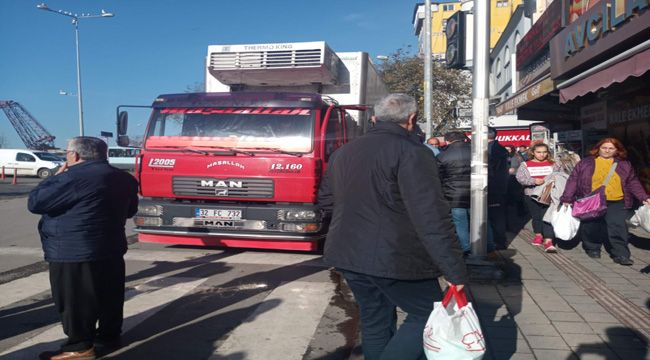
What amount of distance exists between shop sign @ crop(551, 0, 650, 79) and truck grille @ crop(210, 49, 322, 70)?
13.5 ft

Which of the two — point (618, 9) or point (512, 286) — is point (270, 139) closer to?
point (512, 286)

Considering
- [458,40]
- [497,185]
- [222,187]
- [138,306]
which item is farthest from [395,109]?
[497,185]

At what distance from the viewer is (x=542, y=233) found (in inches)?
320

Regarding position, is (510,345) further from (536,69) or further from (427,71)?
(427,71)

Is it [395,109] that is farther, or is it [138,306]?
[138,306]

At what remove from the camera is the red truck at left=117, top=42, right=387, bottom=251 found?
23.4 ft

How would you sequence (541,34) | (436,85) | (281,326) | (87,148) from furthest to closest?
(436,85)
(541,34)
(281,326)
(87,148)

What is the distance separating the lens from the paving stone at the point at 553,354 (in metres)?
3.88

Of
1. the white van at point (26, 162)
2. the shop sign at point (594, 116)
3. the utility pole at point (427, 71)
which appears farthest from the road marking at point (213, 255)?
the white van at point (26, 162)

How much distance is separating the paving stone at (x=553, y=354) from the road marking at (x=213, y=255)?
3.64m

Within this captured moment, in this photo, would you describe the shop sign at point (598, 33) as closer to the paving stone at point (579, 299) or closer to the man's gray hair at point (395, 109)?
the paving stone at point (579, 299)

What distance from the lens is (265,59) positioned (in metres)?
8.62

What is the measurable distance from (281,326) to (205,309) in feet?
3.11

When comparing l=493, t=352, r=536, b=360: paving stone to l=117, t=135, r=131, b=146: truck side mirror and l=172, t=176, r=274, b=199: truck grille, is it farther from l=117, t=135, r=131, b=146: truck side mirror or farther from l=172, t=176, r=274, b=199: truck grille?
l=117, t=135, r=131, b=146: truck side mirror
